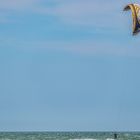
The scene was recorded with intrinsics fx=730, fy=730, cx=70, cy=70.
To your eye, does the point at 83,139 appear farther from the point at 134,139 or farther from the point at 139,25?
the point at 139,25

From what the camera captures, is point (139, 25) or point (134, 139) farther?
point (134, 139)

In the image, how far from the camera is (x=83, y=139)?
87.2 m

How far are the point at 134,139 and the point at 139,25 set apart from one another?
130 feet

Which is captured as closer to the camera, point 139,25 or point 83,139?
point 139,25

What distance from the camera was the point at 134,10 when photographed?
35656 millimetres

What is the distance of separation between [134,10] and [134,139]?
39821mm

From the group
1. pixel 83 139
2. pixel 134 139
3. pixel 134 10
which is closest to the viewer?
pixel 134 10

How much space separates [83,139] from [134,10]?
52.8m

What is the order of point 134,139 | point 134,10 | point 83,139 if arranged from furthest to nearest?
point 83,139
point 134,139
point 134,10

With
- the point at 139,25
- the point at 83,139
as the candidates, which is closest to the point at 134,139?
the point at 83,139

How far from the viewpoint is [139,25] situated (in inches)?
1405

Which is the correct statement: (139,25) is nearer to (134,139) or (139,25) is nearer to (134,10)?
(134,10)

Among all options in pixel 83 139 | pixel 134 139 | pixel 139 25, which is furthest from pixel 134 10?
pixel 83 139
